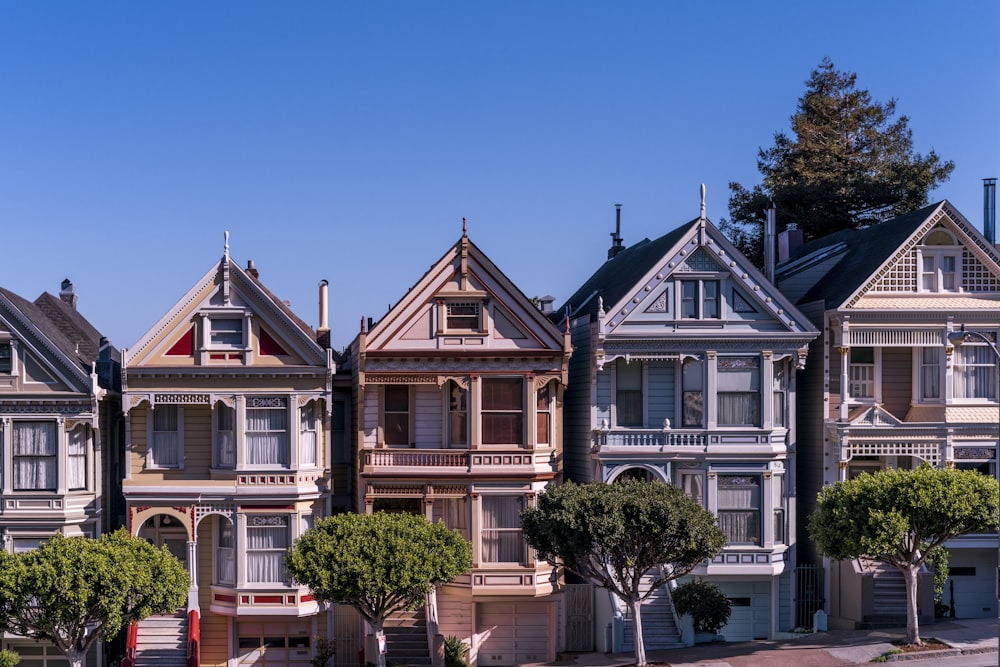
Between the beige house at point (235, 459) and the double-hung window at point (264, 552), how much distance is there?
0.10 feet

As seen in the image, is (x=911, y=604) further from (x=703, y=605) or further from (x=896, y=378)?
(x=896, y=378)

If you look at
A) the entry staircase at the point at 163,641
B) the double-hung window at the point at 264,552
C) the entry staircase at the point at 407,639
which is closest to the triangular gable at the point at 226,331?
the double-hung window at the point at 264,552

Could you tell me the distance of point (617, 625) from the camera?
35094 mm

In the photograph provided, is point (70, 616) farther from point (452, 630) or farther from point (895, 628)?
point (895, 628)

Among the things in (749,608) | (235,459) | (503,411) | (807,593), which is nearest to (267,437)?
(235,459)

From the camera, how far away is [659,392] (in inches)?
1441

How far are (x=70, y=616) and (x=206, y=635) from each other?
6182 millimetres

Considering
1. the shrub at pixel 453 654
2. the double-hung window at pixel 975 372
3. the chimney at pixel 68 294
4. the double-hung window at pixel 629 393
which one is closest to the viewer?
the shrub at pixel 453 654

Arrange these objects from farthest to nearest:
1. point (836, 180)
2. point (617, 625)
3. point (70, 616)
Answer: point (836, 180) → point (617, 625) → point (70, 616)

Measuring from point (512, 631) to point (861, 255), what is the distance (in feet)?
55.3

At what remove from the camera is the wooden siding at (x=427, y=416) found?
36344mm

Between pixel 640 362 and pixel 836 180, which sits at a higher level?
pixel 836 180

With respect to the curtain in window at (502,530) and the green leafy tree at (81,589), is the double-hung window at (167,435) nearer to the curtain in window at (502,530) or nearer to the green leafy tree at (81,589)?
the green leafy tree at (81,589)

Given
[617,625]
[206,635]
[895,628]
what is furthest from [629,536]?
[206,635]
